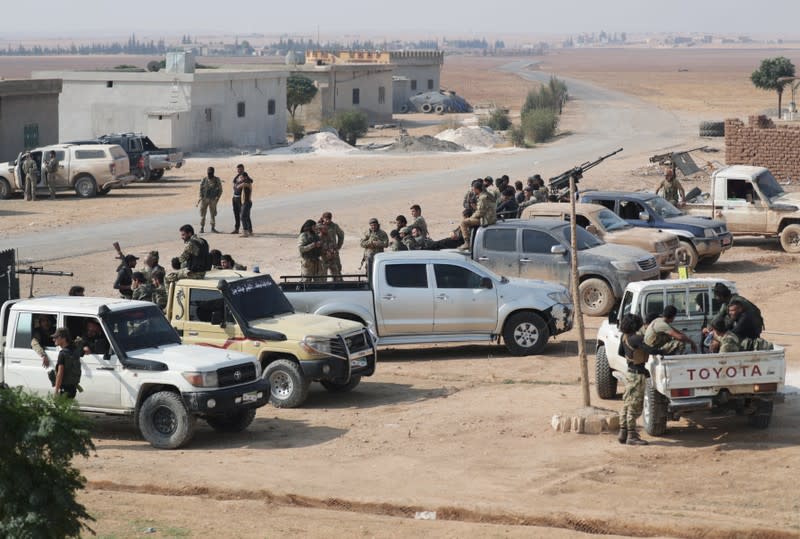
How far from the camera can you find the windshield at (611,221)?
22.9 meters

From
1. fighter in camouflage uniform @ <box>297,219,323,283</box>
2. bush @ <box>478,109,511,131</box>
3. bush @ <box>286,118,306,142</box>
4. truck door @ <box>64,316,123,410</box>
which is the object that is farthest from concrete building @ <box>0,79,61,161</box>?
truck door @ <box>64,316,123,410</box>

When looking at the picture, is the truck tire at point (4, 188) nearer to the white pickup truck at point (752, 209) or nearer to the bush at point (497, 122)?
the white pickup truck at point (752, 209)

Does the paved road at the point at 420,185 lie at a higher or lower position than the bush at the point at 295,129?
lower

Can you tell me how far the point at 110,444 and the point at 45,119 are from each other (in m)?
33.1

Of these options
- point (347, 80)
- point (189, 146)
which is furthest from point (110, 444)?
point (347, 80)

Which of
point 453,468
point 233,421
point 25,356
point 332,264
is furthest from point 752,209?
point 25,356

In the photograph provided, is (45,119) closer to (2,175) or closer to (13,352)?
(2,175)

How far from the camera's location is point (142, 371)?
13.4 metres

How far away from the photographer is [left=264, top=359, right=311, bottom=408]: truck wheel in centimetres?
1511

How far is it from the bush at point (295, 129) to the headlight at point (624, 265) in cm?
4173

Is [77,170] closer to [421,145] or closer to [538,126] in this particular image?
[421,145]

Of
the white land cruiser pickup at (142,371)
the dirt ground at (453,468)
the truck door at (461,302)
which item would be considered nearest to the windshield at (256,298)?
the dirt ground at (453,468)

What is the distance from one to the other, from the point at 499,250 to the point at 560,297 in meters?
2.77

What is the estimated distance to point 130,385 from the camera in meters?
13.5
